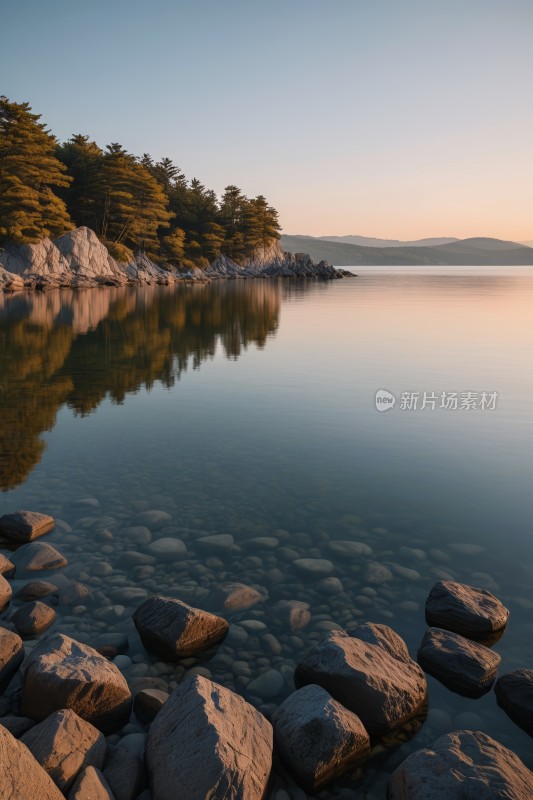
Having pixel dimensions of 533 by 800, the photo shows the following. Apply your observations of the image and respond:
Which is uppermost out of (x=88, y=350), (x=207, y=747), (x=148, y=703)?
(x=207, y=747)

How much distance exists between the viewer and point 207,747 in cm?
403

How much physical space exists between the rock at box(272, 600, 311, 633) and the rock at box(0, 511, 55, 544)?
3839 millimetres

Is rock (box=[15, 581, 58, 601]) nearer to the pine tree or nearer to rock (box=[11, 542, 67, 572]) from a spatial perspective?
rock (box=[11, 542, 67, 572])

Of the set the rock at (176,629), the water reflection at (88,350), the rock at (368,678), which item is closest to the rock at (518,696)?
the rock at (368,678)

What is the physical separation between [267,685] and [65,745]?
1965 mm

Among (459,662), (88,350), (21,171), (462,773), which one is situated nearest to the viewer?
(462,773)

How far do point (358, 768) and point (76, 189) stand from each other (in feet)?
293

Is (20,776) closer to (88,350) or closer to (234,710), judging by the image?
(234,710)

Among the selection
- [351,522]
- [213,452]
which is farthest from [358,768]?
[213,452]

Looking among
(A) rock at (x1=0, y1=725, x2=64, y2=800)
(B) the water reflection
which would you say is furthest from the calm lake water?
(A) rock at (x1=0, y1=725, x2=64, y2=800)

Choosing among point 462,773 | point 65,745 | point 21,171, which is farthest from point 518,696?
point 21,171

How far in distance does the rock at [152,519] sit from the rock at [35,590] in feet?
6.16

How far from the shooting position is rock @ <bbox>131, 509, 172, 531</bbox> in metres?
8.55

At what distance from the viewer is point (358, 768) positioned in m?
4.57
